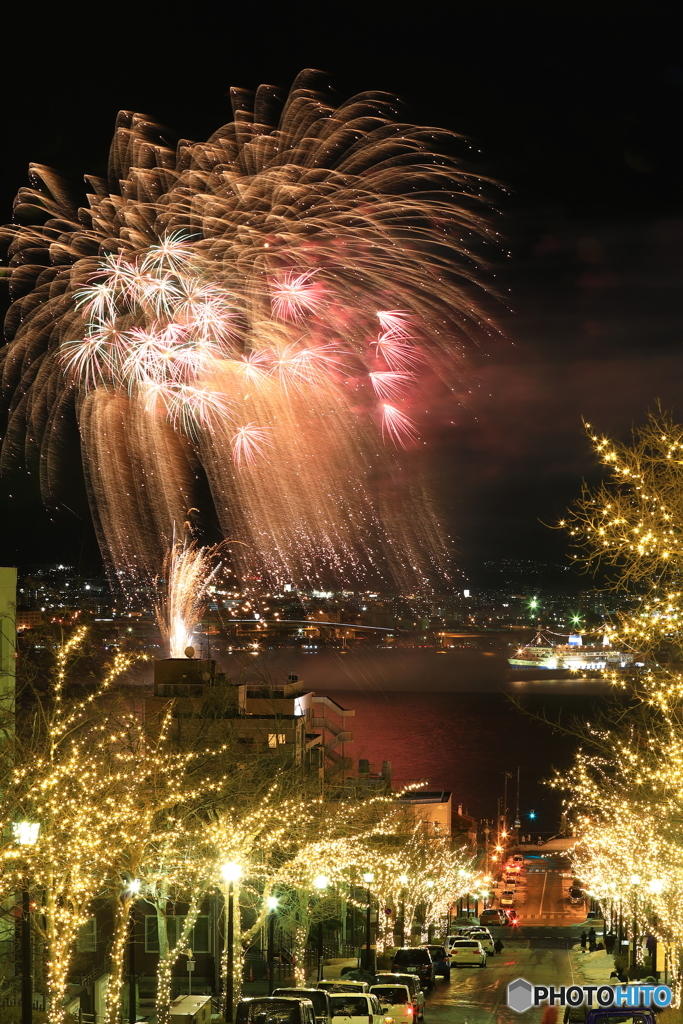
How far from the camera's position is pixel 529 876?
10300 centimetres

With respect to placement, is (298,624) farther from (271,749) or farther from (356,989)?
(356,989)

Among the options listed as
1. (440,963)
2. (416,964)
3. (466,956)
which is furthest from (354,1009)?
(466,956)

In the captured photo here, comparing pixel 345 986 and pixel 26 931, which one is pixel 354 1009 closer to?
pixel 345 986

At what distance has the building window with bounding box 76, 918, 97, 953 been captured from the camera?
30255mm

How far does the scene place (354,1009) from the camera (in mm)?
17719

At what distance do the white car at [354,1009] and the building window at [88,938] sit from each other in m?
14.3

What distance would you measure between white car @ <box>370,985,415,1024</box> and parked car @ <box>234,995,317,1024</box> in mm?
5126

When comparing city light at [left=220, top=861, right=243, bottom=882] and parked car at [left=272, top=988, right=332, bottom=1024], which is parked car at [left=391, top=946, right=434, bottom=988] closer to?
city light at [left=220, top=861, right=243, bottom=882]

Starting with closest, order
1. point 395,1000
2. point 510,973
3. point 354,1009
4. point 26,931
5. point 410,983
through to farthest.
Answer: point 26,931
point 354,1009
point 395,1000
point 410,983
point 510,973

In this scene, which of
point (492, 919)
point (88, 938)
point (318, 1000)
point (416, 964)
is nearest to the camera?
point (318, 1000)

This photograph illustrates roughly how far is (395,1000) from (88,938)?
41.0ft

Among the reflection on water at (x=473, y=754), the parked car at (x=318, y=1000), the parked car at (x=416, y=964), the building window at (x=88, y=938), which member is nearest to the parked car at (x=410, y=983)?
the parked car at (x=416, y=964)

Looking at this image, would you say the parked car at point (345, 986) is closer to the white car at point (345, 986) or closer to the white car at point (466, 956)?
the white car at point (345, 986)

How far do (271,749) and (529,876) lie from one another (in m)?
74.1
